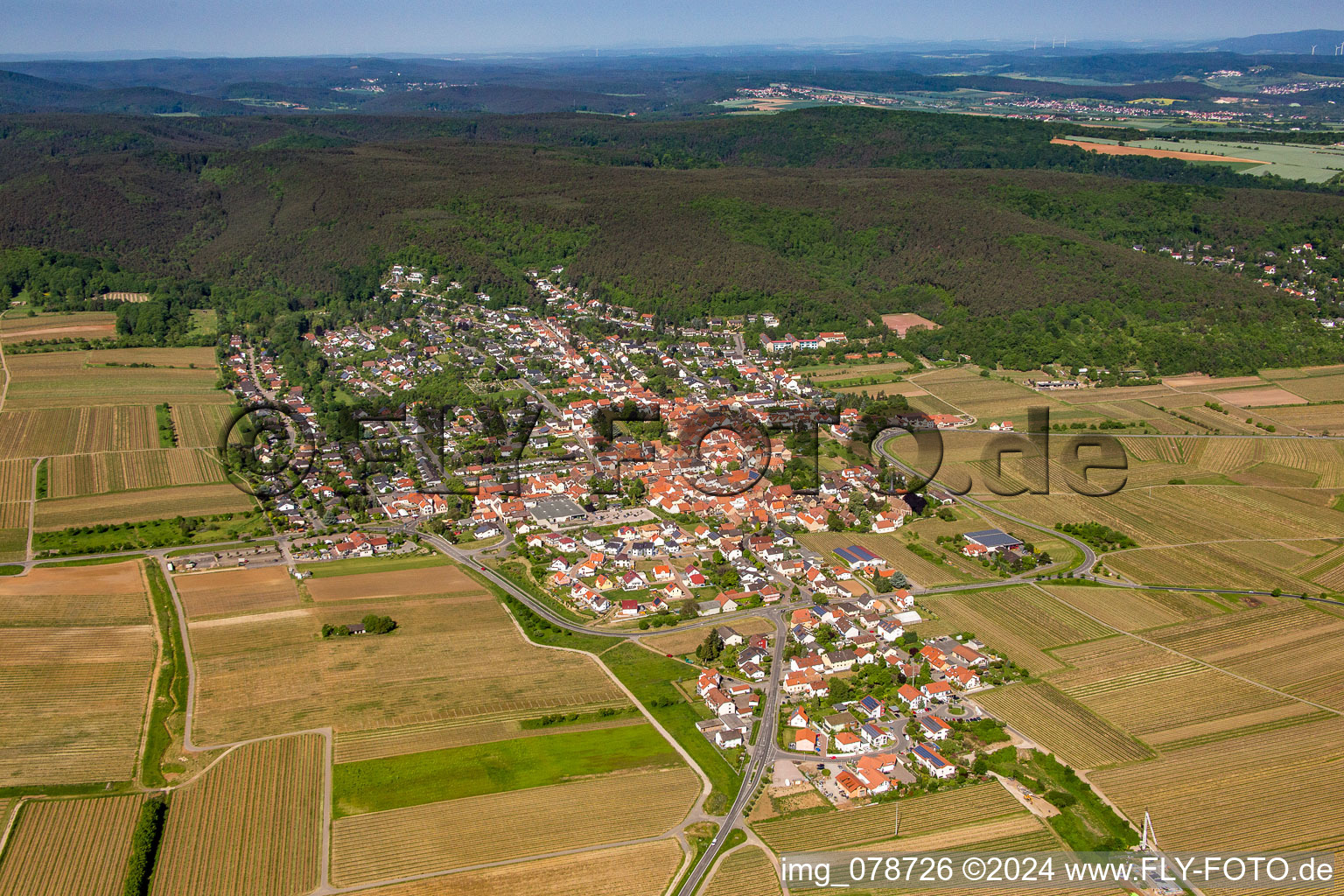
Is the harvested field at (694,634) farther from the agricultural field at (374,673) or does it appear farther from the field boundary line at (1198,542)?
the field boundary line at (1198,542)

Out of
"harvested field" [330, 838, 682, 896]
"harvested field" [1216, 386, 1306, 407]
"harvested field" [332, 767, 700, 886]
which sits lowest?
"harvested field" [330, 838, 682, 896]

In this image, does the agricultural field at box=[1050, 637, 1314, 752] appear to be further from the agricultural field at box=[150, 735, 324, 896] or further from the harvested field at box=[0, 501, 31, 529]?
the harvested field at box=[0, 501, 31, 529]

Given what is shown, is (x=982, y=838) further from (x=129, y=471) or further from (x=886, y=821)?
(x=129, y=471)

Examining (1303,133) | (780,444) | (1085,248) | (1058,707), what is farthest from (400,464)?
(1303,133)

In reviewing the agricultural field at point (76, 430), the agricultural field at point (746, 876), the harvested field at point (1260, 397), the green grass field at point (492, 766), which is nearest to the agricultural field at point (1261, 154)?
the harvested field at point (1260, 397)

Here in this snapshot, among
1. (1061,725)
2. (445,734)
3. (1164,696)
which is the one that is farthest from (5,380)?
(1164,696)

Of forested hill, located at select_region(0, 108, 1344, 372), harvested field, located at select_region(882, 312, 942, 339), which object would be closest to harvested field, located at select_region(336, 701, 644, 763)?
forested hill, located at select_region(0, 108, 1344, 372)
